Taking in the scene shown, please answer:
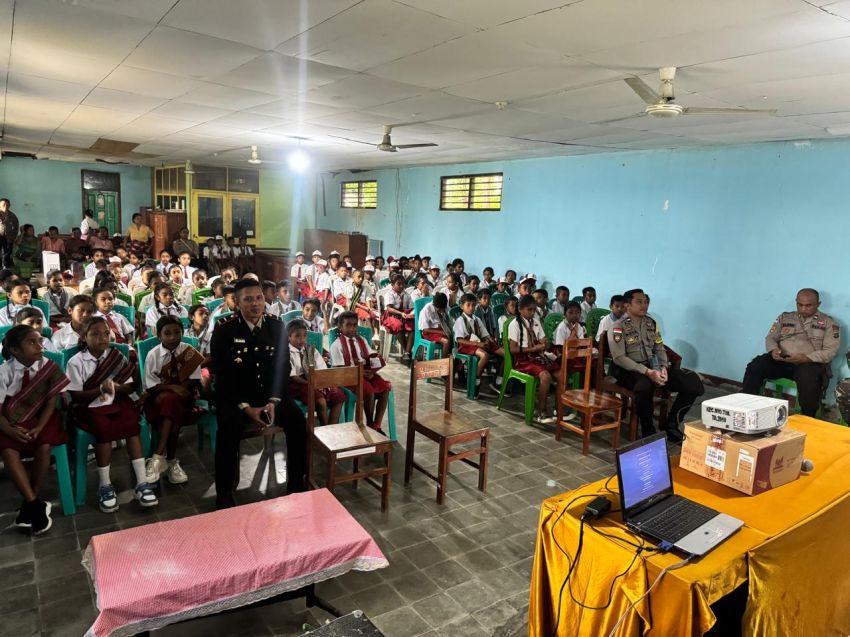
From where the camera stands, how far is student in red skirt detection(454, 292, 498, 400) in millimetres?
6602

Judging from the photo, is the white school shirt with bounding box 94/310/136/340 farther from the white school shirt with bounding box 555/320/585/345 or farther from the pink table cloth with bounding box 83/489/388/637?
the white school shirt with bounding box 555/320/585/345

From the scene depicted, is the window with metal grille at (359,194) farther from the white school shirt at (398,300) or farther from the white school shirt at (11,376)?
the white school shirt at (11,376)

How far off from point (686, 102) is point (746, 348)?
3.78 metres

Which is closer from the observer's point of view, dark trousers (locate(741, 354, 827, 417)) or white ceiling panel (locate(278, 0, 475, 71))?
white ceiling panel (locate(278, 0, 475, 71))

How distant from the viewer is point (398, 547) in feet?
11.6

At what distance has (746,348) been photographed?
287 inches

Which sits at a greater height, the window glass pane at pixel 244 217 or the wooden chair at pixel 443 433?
the window glass pane at pixel 244 217

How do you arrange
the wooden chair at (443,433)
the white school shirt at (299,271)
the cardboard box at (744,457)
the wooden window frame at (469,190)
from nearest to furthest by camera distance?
1. the cardboard box at (744,457)
2. the wooden chair at (443,433)
3. the wooden window frame at (469,190)
4. the white school shirt at (299,271)

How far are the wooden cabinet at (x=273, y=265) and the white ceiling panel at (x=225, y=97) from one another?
23.2 ft

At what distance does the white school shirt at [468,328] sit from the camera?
6.75 meters

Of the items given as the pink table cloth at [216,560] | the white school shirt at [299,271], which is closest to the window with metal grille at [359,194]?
the white school shirt at [299,271]

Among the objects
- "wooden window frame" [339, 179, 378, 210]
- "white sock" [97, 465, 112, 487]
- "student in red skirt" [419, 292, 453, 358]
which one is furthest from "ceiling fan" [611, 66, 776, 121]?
"wooden window frame" [339, 179, 378, 210]

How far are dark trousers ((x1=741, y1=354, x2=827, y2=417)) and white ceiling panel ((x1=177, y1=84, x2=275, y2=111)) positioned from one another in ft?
19.3

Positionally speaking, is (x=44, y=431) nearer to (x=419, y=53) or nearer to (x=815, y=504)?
(x=419, y=53)
